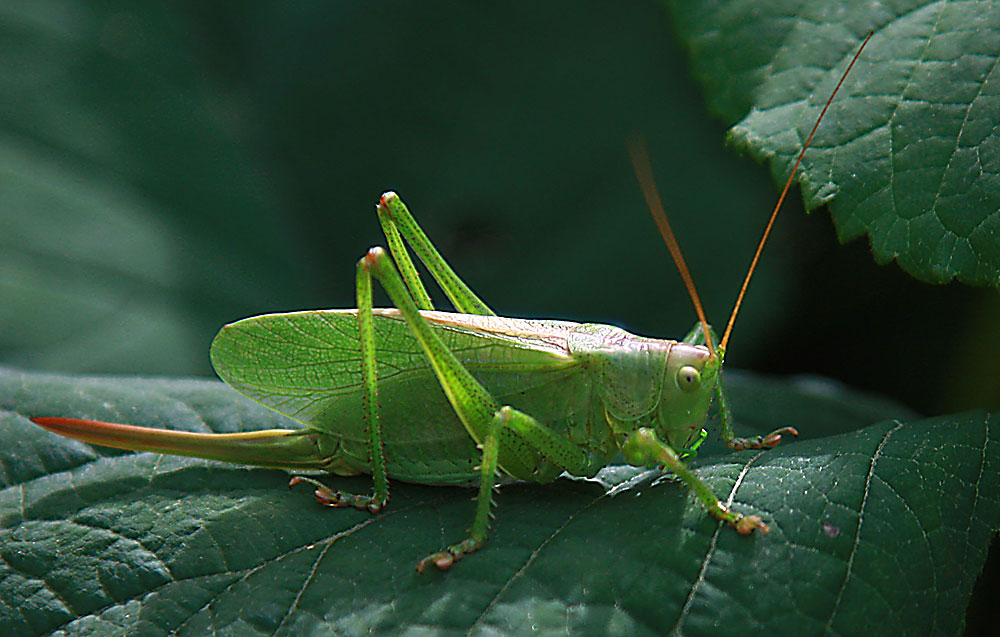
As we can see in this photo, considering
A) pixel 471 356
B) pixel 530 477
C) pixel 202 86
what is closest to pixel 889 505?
pixel 530 477

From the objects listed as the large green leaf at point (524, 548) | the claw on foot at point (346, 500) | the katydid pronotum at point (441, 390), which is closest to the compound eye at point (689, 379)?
the katydid pronotum at point (441, 390)

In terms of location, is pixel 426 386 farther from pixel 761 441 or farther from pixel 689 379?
pixel 761 441

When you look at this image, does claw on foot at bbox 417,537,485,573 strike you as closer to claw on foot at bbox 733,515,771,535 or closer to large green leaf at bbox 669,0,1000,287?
claw on foot at bbox 733,515,771,535

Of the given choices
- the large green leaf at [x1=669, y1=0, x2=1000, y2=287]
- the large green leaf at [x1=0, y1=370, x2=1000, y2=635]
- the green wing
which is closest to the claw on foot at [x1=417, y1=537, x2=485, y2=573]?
the large green leaf at [x1=0, y1=370, x2=1000, y2=635]

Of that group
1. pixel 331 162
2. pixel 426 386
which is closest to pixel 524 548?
pixel 426 386

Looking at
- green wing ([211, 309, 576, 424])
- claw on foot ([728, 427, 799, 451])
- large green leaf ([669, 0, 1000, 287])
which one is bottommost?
claw on foot ([728, 427, 799, 451])

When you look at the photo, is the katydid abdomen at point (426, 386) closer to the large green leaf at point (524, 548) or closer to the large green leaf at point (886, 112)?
the large green leaf at point (524, 548)

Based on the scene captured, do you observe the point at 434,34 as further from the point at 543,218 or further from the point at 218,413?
the point at 218,413
